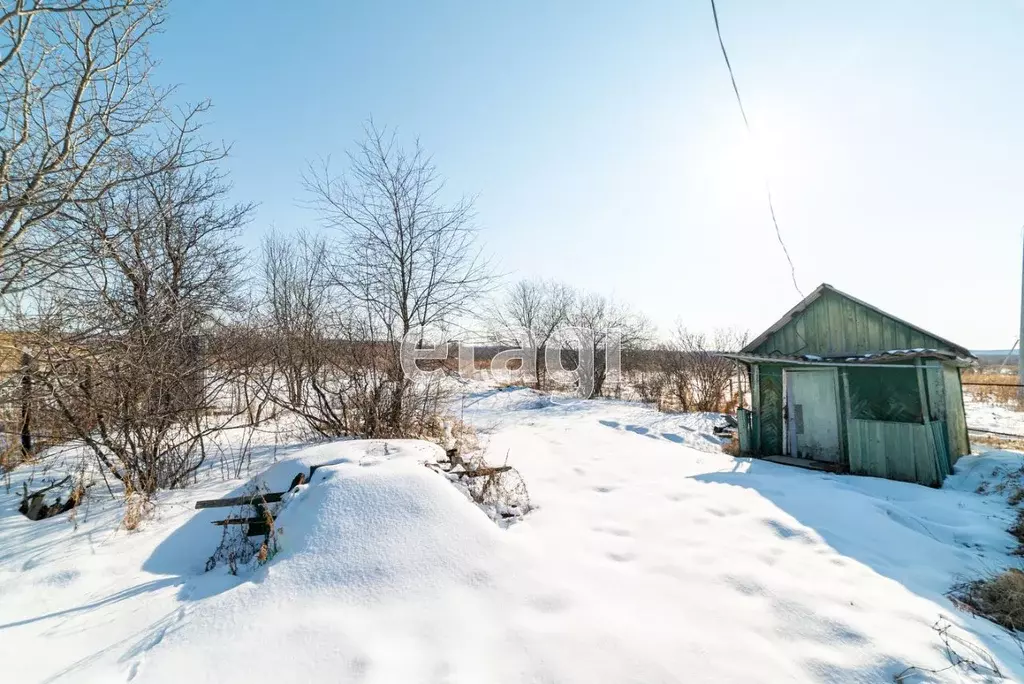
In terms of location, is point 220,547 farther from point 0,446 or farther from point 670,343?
point 670,343

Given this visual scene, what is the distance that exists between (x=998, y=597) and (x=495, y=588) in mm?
3983

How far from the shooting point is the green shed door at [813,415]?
8109 mm

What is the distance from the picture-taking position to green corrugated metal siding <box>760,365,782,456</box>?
8891 millimetres

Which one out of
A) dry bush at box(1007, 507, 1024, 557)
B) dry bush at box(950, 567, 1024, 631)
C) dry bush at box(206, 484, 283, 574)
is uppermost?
dry bush at box(206, 484, 283, 574)

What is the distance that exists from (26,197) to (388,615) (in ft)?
13.6

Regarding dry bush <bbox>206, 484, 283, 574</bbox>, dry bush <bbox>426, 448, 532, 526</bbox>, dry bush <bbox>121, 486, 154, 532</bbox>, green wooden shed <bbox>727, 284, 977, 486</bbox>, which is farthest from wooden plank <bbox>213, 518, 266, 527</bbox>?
green wooden shed <bbox>727, 284, 977, 486</bbox>

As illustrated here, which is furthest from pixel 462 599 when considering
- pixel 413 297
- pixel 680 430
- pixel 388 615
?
pixel 680 430

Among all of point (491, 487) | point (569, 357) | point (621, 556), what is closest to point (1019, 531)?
point (621, 556)

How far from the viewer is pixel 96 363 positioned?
3961 millimetres

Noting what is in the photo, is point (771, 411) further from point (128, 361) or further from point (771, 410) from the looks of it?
point (128, 361)

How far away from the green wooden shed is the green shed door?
0.06 ft

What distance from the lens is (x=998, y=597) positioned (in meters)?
3.23

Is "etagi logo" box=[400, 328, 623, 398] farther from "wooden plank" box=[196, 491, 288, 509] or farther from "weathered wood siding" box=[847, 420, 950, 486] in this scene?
"weathered wood siding" box=[847, 420, 950, 486]

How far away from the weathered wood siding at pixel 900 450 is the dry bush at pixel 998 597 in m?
3.99
